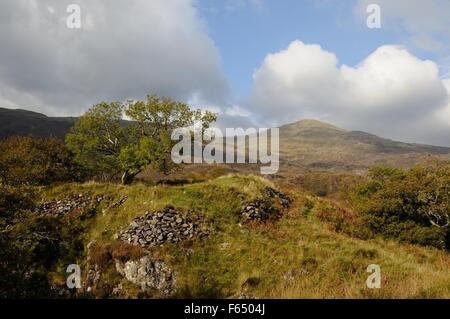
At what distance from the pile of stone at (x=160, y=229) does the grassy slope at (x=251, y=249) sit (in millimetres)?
767

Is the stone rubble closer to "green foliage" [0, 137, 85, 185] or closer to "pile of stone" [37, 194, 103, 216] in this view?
"pile of stone" [37, 194, 103, 216]

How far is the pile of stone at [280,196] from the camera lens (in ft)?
101

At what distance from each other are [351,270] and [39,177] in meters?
28.9

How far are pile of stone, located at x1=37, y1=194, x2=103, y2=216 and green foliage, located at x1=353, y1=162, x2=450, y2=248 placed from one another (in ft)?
75.5

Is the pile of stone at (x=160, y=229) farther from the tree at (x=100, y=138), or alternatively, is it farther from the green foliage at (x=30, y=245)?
the tree at (x=100, y=138)

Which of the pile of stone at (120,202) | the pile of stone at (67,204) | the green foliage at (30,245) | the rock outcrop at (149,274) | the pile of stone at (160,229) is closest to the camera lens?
the green foliage at (30,245)

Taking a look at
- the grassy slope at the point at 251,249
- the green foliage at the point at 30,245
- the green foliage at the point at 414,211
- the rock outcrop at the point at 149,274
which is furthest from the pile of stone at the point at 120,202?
Answer: the green foliage at the point at 414,211

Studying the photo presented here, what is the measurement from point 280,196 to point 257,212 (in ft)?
16.1

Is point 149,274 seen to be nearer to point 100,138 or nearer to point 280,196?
point 280,196

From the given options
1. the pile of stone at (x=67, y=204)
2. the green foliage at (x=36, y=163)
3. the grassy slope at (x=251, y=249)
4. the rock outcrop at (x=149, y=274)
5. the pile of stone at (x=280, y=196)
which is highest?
the green foliage at (x=36, y=163)

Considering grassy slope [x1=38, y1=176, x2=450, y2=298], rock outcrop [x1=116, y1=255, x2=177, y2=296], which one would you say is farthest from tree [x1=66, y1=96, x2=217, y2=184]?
rock outcrop [x1=116, y1=255, x2=177, y2=296]

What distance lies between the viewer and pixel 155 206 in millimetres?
26469

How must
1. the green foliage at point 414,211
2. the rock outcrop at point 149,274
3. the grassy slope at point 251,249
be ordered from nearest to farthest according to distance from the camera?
1. the grassy slope at point 251,249
2. the rock outcrop at point 149,274
3. the green foliage at point 414,211
